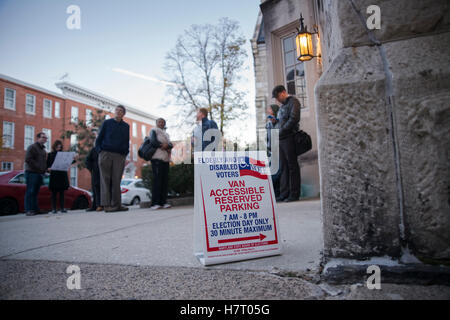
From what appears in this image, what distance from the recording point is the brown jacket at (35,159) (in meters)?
6.70

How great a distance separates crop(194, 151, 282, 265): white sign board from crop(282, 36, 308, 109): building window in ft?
22.5

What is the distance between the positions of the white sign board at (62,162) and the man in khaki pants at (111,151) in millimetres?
1696

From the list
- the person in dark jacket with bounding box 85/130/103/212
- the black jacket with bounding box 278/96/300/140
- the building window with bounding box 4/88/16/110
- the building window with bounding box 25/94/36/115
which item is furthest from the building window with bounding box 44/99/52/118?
the black jacket with bounding box 278/96/300/140

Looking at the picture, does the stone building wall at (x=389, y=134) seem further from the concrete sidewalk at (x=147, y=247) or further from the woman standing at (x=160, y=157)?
the woman standing at (x=160, y=157)

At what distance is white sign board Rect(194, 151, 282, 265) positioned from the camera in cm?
187

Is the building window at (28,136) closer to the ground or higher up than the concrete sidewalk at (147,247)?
higher up

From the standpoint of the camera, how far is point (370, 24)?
62.7 inches

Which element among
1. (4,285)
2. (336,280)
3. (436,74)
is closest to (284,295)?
(336,280)

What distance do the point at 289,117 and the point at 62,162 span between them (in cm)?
579

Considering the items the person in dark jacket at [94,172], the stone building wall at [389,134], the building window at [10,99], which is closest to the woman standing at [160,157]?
the person in dark jacket at [94,172]

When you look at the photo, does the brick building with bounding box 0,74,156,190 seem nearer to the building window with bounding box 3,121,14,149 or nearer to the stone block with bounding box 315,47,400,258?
the building window with bounding box 3,121,14,149

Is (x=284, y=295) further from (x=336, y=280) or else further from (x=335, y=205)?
(x=335, y=205)
